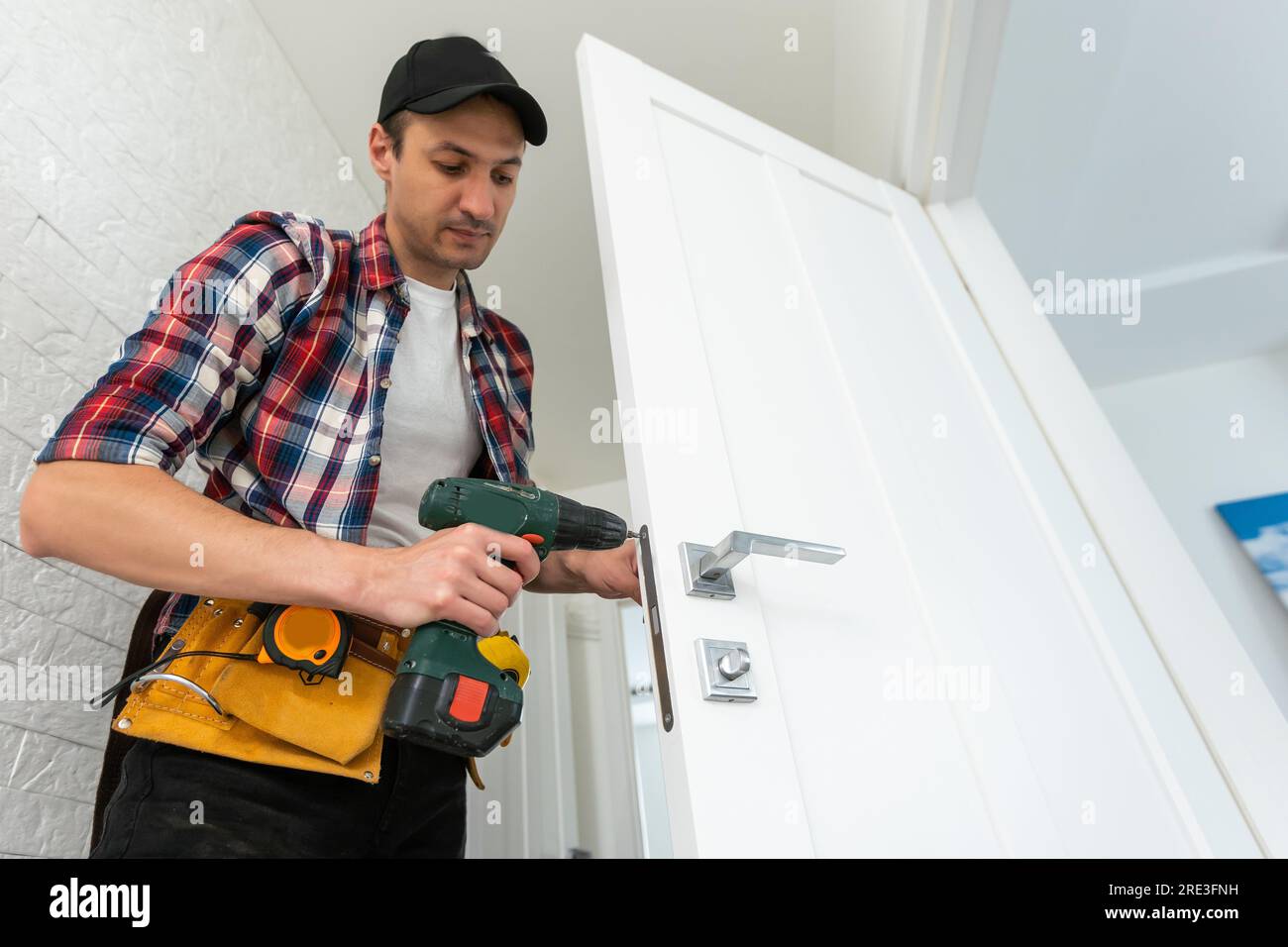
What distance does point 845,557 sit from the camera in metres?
0.88

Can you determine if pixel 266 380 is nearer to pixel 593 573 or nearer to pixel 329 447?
pixel 329 447

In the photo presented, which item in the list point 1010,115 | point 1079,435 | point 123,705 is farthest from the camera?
point 1010,115

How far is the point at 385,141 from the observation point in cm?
108

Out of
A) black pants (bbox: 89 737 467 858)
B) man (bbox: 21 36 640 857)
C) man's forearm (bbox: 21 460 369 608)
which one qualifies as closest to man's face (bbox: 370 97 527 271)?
man (bbox: 21 36 640 857)

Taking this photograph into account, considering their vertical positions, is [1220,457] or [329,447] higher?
[1220,457]

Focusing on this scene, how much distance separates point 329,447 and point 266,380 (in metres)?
0.11

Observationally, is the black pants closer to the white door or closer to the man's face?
the white door

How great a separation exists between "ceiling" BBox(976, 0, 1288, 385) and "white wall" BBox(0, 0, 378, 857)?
1642 mm

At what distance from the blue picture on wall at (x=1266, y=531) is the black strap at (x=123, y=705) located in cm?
363

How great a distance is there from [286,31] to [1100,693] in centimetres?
214

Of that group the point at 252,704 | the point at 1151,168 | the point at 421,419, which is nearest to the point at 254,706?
the point at 252,704

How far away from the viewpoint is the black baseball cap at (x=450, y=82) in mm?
987

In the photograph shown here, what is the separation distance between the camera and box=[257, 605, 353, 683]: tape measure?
29.1 inches
